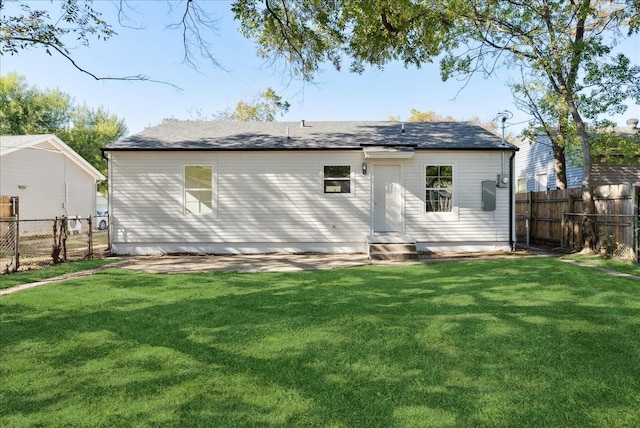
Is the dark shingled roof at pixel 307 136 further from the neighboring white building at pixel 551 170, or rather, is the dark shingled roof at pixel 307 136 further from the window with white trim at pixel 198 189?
the neighboring white building at pixel 551 170

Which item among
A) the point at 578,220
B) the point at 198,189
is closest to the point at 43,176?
the point at 198,189

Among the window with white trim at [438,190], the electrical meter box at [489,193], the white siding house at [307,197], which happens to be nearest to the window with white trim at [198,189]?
the white siding house at [307,197]

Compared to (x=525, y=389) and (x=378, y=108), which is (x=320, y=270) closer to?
(x=525, y=389)

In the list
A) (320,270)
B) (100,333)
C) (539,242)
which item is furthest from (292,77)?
(539,242)

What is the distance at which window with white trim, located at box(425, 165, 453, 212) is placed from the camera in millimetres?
11586

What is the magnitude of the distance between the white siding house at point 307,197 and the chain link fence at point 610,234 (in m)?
1.86

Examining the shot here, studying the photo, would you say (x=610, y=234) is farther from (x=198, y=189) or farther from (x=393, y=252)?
(x=198, y=189)

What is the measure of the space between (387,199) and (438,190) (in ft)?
5.06

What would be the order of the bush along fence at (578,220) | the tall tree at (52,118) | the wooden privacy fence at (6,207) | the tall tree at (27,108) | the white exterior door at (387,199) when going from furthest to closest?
the tall tree at (52,118) → the tall tree at (27,108) → the wooden privacy fence at (6,207) → the white exterior door at (387,199) → the bush along fence at (578,220)

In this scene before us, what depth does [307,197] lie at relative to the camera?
11.6m

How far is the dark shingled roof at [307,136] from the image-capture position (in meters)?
11.5

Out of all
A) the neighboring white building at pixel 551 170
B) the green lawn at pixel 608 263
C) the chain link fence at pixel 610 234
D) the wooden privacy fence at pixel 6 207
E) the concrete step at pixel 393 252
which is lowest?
the green lawn at pixel 608 263

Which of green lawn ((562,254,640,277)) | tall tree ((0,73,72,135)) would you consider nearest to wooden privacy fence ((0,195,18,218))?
green lawn ((562,254,640,277))

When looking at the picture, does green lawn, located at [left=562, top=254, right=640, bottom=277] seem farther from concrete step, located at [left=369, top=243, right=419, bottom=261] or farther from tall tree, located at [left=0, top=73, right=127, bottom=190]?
tall tree, located at [left=0, top=73, right=127, bottom=190]
